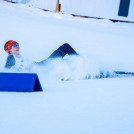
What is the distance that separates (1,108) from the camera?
2.78ft

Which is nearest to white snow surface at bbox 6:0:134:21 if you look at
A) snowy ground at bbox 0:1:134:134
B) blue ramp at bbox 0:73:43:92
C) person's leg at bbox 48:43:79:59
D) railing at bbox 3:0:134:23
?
railing at bbox 3:0:134:23

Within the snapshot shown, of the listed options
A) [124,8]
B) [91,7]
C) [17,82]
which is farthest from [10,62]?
[124,8]

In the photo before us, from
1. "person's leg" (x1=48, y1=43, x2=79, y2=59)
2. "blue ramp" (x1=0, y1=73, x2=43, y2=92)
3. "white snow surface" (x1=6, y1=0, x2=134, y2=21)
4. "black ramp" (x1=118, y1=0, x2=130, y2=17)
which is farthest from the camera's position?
"black ramp" (x1=118, y1=0, x2=130, y2=17)

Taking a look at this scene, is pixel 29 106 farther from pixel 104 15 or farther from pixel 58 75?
pixel 104 15

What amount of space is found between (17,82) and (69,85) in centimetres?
38

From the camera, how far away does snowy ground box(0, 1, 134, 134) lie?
719mm

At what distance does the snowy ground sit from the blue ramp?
5 cm

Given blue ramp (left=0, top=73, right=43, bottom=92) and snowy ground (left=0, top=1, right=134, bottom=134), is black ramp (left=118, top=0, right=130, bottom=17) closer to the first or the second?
snowy ground (left=0, top=1, right=134, bottom=134)

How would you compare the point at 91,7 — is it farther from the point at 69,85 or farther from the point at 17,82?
the point at 17,82

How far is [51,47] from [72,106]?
5.71 ft

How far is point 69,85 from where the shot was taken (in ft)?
4.49

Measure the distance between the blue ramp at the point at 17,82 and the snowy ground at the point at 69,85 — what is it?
51 mm

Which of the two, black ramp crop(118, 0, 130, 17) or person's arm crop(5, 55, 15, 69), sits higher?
black ramp crop(118, 0, 130, 17)

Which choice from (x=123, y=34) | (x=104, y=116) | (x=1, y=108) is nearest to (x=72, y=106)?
(x=104, y=116)
